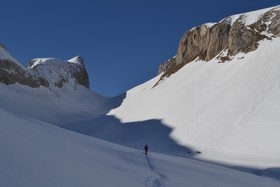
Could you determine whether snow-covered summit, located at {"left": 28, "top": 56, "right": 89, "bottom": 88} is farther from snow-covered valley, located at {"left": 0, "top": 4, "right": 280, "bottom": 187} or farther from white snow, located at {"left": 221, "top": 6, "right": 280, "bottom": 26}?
white snow, located at {"left": 221, "top": 6, "right": 280, "bottom": 26}

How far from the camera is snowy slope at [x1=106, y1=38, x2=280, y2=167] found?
3688 centimetres

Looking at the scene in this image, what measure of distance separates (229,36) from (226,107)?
2496 centimetres

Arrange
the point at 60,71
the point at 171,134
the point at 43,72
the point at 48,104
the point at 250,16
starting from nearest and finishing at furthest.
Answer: the point at 171,134
the point at 250,16
the point at 48,104
the point at 43,72
the point at 60,71

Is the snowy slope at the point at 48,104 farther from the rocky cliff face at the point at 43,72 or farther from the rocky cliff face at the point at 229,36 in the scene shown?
the rocky cliff face at the point at 229,36

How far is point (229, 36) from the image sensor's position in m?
67.6

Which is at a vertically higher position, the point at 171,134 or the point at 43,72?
the point at 43,72

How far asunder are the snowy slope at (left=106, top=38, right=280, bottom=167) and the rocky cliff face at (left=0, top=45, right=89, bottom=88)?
2985 centimetres

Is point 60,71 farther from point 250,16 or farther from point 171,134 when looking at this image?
point 171,134

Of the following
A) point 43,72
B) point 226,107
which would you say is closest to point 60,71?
point 43,72

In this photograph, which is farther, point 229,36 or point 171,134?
point 229,36

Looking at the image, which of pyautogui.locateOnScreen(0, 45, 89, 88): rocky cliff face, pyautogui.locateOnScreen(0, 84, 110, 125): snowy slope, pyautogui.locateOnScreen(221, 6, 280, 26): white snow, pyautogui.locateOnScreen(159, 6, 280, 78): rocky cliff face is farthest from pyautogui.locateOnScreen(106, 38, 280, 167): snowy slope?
pyautogui.locateOnScreen(0, 45, 89, 88): rocky cliff face

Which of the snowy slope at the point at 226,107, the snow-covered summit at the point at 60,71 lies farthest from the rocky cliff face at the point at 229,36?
the snow-covered summit at the point at 60,71

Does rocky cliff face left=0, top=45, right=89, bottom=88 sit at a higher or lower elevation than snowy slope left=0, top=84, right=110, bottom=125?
higher

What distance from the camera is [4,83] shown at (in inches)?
3177
